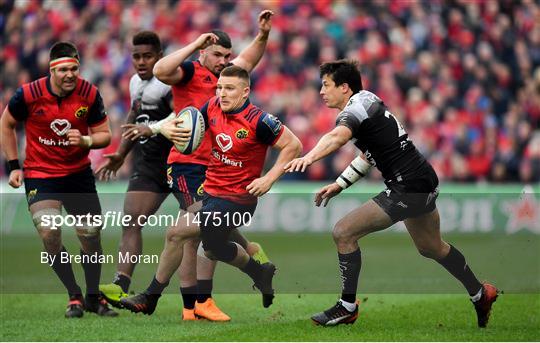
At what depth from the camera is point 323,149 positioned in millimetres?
8781

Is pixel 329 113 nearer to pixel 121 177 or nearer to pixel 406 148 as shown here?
pixel 121 177

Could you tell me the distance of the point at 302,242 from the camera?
54.0 ft

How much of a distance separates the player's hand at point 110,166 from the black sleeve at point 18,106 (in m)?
1.05

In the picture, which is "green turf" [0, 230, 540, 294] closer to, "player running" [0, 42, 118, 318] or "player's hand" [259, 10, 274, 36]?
"player running" [0, 42, 118, 318]

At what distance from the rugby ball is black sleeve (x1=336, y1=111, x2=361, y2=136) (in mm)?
1221

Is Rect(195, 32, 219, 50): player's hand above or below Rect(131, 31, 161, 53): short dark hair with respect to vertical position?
above

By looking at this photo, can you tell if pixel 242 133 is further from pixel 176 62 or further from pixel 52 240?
pixel 52 240

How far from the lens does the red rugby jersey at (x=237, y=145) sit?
9.58 meters

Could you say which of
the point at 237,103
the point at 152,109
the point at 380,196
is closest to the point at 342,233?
the point at 380,196

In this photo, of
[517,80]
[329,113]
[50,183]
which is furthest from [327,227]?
[517,80]

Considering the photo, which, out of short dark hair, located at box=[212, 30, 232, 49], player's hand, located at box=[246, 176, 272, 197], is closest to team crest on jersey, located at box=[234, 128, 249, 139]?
player's hand, located at box=[246, 176, 272, 197]

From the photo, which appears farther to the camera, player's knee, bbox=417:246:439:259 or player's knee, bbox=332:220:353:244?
player's knee, bbox=417:246:439:259

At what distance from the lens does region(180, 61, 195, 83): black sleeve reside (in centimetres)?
1029

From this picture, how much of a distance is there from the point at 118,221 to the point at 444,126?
10.1 m
